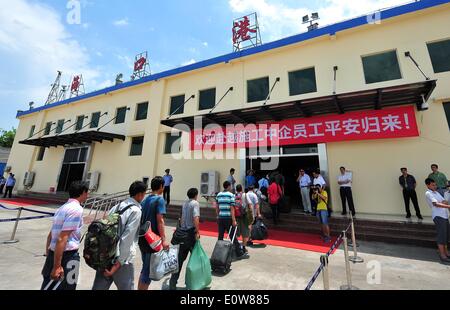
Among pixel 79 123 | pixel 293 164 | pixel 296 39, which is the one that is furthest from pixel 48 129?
pixel 296 39

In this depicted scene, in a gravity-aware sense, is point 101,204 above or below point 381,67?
below

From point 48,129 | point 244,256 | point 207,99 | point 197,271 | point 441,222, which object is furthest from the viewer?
point 48,129

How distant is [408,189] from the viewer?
6.76 m

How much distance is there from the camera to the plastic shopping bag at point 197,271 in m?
3.04

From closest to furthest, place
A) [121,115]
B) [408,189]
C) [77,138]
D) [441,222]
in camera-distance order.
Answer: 1. [441,222]
2. [408,189]
3. [77,138]
4. [121,115]

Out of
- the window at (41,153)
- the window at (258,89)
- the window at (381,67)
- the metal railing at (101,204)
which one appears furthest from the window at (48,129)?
the window at (381,67)

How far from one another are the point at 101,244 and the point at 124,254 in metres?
0.29

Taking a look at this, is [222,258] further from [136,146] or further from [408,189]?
[136,146]

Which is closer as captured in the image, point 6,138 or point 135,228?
point 135,228

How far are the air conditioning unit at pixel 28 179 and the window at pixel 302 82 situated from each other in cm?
2066

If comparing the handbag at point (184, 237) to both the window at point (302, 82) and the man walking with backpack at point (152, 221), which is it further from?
the window at point (302, 82)

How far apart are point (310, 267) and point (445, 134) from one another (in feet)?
23.2

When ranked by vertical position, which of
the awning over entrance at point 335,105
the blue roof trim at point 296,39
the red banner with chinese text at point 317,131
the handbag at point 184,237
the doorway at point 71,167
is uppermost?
the blue roof trim at point 296,39

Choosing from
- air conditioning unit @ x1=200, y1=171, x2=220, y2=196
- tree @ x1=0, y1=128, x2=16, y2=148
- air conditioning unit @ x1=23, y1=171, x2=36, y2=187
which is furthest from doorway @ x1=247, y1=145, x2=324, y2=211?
tree @ x1=0, y1=128, x2=16, y2=148
